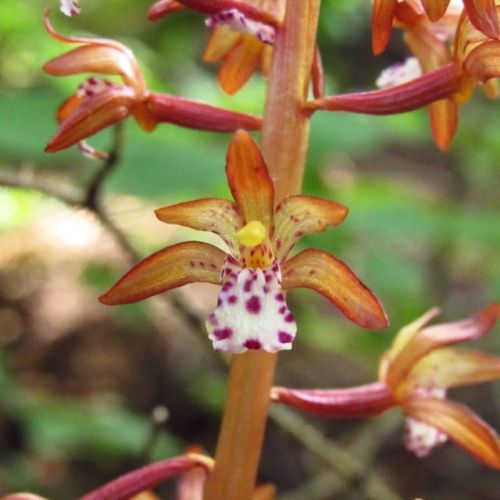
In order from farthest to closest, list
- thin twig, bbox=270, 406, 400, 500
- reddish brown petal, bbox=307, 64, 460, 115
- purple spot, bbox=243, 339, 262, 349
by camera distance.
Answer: thin twig, bbox=270, 406, 400, 500 < reddish brown petal, bbox=307, 64, 460, 115 < purple spot, bbox=243, 339, 262, 349

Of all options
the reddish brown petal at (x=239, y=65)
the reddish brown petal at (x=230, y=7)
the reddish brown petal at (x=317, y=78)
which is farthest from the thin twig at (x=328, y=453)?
the reddish brown petal at (x=230, y=7)

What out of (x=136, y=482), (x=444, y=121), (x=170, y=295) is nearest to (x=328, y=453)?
(x=170, y=295)

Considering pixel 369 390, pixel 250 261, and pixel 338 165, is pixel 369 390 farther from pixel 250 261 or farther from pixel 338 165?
pixel 338 165

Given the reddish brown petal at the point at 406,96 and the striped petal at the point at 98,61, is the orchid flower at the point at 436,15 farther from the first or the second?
the striped petal at the point at 98,61

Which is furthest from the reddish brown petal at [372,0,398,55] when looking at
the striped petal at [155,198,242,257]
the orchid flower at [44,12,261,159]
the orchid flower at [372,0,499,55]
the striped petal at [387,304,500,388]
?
the striped petal at [387,304,500,388]

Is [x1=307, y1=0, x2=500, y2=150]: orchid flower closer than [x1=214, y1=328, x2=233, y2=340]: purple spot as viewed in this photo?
No

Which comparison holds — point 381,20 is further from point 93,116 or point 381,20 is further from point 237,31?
point 93,116

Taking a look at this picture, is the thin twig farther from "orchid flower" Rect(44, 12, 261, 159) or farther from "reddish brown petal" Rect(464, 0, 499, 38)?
"reddish brown petal" Rect(464, 0, 499, 38)

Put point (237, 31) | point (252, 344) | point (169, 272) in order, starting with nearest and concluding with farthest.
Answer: point (252, 344) < point (169, 272) < point (237, 31)
